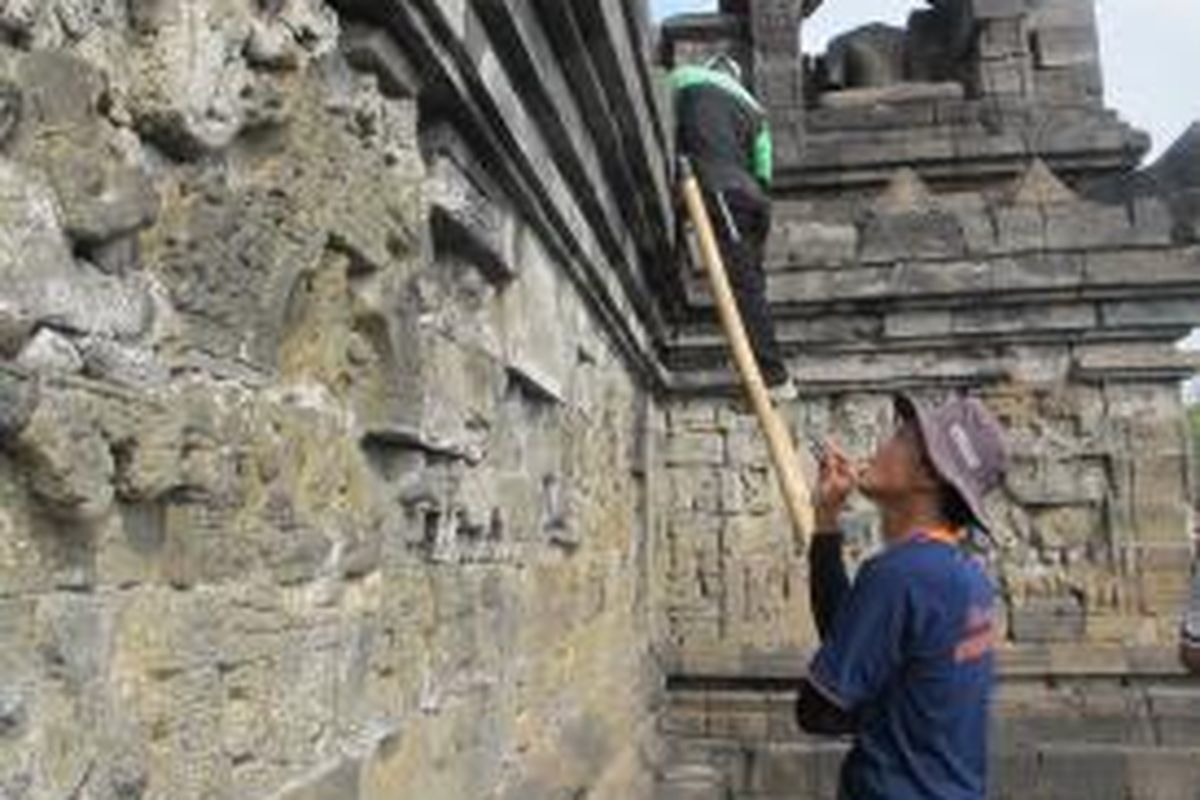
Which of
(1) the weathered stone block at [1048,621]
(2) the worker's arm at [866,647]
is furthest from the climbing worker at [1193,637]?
(1) the weathered stone block at [1048,621]

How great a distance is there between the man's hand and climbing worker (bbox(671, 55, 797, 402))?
4517mm

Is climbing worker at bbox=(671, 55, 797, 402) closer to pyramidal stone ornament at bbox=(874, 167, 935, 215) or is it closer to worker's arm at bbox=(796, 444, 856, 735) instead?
pyramidal stone ornament at bbox=(874, 167, 935, 215)

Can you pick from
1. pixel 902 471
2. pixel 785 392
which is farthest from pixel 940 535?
pixel 785 392

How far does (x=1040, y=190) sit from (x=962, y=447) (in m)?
6.67

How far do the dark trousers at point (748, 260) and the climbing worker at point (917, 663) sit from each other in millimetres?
4861

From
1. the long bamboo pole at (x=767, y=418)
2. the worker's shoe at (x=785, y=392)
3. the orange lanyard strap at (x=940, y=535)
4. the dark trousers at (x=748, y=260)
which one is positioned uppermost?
the dark trousers at (x=748, y=260)

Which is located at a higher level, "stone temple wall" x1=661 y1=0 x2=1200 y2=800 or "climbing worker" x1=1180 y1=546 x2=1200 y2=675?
"stone temple wall" x1=661 y1=0 x2=1200 y2=800

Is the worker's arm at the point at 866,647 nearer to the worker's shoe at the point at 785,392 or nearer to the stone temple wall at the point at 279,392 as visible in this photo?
the stone temple wall at the point at 279,392

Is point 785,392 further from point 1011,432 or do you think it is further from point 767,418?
point 767,418

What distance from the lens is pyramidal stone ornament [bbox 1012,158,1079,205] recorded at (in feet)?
30.0

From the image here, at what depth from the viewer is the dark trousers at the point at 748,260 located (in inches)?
304

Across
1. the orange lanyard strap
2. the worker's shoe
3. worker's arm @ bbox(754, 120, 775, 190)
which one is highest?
worker's arm @ bbox(754, 120, 775, 190)

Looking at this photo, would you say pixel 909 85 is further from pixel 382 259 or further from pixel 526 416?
pixel 382 259

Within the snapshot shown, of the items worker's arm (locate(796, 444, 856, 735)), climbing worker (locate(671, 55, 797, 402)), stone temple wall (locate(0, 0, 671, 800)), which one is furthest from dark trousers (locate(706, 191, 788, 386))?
worker's arm (locate(796, 444, 856, 735))
